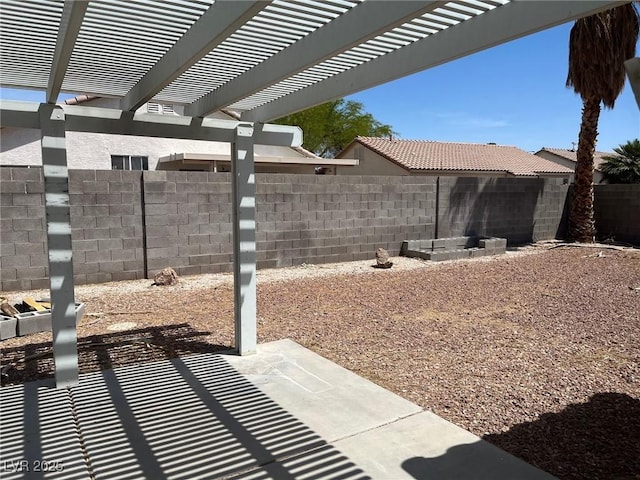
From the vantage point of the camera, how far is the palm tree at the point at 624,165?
76.3 ft

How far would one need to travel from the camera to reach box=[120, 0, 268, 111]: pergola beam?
250cm

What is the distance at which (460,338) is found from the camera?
19.1 feet

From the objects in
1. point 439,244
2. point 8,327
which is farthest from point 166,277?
point 439,244

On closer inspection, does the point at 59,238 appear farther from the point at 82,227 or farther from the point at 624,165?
the point at 624,165

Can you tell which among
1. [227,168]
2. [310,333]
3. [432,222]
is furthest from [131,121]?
[227,168]

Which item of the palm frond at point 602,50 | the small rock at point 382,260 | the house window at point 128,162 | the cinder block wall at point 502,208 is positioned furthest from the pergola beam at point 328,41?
the house window at point 128,162

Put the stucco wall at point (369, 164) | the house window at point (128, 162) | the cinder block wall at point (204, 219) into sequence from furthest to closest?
→ the stucco wall at point (369, 164) → the house window at point (128, 162) → the cinder block wall at point (204, 219)

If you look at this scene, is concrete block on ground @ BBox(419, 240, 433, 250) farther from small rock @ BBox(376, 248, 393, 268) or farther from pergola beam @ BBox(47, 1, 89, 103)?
pergola beam @ BBox(47, 1, 89, 103)

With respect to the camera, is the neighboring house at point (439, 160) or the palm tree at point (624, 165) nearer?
the palm tree at point (624, 165)

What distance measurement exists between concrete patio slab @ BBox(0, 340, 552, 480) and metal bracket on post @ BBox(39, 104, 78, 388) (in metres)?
0.36

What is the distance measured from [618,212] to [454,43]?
1624 centimetres

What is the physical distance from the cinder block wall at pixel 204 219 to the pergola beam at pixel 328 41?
5.28m

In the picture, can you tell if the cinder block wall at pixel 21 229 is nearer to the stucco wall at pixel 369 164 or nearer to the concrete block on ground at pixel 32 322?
the concrete block on ground at pixel 32 322

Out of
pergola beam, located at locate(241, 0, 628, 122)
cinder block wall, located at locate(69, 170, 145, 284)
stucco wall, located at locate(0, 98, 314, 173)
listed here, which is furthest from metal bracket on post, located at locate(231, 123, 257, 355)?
stucco wall, located at locate(0, 98, 314, 173)
